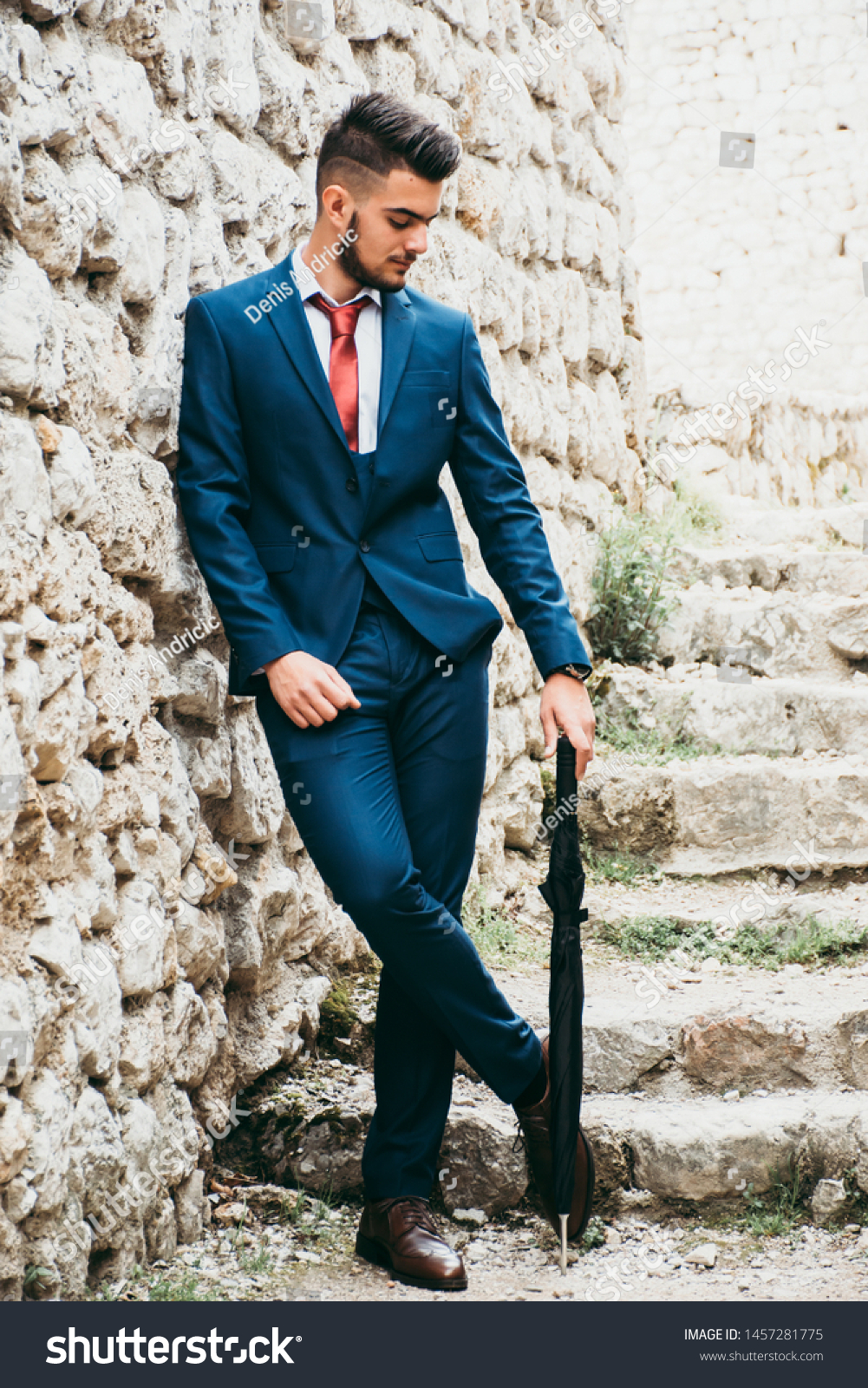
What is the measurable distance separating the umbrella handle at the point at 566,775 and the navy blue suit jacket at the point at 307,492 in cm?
14

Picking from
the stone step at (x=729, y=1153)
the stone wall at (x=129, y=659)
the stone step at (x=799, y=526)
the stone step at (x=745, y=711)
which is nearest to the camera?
the stone wall at (x=129, y=659)

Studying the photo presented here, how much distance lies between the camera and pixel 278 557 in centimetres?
209

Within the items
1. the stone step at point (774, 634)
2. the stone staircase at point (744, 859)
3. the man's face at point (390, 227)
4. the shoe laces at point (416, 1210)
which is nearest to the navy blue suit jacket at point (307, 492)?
the man's face at point (390, 227)

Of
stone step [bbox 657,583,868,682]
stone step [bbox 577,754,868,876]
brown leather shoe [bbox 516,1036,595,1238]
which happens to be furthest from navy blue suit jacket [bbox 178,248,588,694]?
stone step [bbox 657,583,868,682]

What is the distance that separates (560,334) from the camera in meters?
4.24

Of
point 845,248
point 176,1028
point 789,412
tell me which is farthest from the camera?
point 845,248

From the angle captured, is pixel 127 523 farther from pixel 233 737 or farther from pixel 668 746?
pixel 668 746

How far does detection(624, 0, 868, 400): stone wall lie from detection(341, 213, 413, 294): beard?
6.26 meters

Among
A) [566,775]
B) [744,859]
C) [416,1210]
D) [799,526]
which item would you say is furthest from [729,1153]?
[799,526]

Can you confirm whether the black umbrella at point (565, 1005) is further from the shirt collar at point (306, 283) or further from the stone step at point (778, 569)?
the stone step at point (778, 569)

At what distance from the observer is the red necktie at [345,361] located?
6.97ft

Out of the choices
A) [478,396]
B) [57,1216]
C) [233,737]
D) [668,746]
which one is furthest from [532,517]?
[668,746]

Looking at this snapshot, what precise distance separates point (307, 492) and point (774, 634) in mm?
2629

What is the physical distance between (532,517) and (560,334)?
2.18 metres
